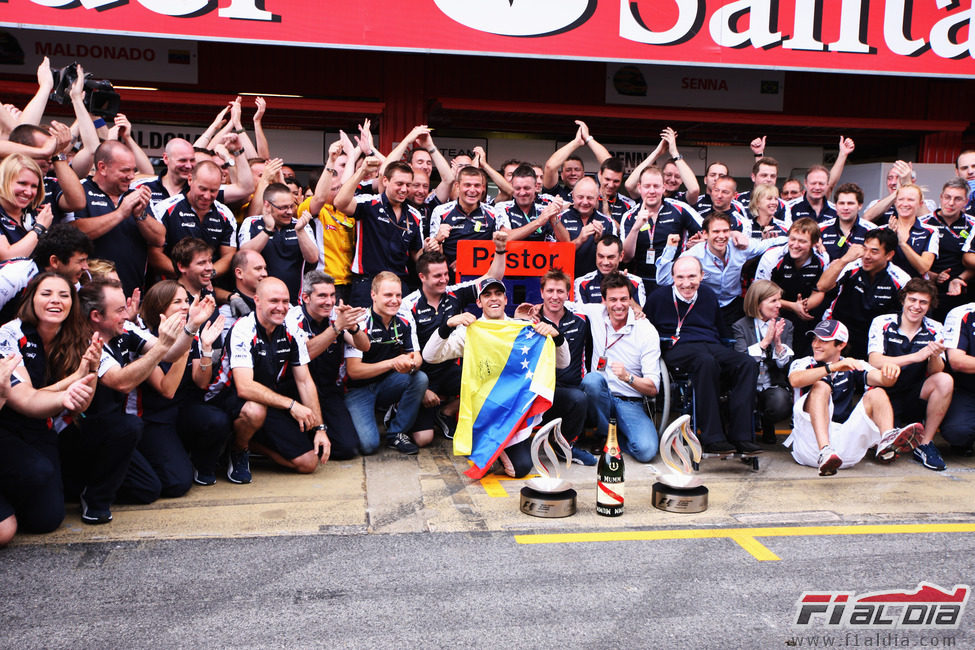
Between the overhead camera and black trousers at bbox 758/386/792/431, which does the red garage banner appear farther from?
black trousers at bbox 758/386/792/431

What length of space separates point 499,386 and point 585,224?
94.7 inches

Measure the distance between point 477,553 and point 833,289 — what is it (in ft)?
15.7

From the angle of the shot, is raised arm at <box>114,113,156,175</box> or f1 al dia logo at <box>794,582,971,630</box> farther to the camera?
raised arm at <box>114,113,156,175</box>

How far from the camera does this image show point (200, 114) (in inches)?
478

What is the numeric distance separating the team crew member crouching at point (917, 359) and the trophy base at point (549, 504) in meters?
3.15

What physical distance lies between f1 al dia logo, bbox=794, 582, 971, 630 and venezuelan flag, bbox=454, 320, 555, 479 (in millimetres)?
2644

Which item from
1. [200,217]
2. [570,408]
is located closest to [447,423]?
[570,408]

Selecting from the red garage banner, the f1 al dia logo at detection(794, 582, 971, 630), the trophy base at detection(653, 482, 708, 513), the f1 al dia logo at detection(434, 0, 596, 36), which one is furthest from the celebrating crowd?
the f1 al dia logo at detection(434, 0, 596, 36)

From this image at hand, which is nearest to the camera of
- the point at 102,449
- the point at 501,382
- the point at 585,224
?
the point at 102,449

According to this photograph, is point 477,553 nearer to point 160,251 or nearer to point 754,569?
point 754,569

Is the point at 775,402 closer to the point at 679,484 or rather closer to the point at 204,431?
the point at 679,484

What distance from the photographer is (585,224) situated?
8.30m

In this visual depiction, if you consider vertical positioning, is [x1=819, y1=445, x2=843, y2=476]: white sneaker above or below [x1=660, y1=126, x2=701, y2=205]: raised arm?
below

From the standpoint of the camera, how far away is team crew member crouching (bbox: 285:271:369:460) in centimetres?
640
